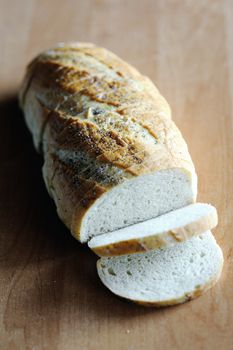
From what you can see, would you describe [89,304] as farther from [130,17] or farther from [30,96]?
[130,17]

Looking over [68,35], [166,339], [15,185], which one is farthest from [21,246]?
[68,35]

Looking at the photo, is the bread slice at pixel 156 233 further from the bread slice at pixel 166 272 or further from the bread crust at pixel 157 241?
the bread slice at pixel 166 272

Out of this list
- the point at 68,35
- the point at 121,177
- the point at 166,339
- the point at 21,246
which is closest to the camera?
the point at 166,339

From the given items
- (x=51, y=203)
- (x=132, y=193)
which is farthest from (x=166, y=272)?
(x=51, y=203)

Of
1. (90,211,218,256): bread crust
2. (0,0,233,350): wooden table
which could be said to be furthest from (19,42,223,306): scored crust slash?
(0,0,233,350): wooden table

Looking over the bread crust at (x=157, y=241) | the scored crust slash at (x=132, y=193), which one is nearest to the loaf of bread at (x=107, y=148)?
the scored crust slash at (x=132, y=193)

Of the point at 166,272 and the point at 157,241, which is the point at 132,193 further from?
the point at 166,272

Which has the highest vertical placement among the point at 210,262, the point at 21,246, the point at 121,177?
the point at 121,177
